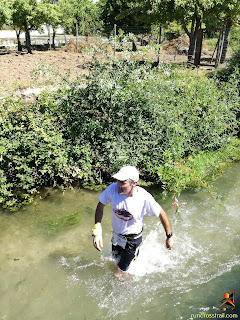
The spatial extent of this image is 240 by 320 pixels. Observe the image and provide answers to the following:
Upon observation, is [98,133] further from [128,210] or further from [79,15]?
[79,15]

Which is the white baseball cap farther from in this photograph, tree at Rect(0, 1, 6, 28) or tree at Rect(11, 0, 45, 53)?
tree at Rect(11, 0, 45, 53)

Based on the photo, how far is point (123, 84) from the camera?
649cm

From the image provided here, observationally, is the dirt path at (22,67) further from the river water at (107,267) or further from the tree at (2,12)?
the river water at (107,267)

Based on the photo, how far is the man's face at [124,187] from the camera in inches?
121

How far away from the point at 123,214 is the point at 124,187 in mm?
347

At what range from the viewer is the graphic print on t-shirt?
10.6 ft

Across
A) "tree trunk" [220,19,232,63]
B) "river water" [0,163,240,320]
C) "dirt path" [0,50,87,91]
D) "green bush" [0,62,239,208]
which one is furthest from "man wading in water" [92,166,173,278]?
"tree trunk" [220,19,232,63]

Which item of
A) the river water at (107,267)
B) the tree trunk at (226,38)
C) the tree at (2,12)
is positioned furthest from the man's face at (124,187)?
the tree at (2,12)

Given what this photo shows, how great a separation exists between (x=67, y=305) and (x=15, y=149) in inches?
120

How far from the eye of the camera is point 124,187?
311cm

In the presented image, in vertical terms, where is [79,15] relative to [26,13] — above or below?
above

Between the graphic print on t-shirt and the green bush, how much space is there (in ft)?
8.05

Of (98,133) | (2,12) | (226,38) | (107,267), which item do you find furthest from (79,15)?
(107,267)

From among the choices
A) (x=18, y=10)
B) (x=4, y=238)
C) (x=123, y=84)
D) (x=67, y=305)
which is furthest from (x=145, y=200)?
(x=18, y=10)
